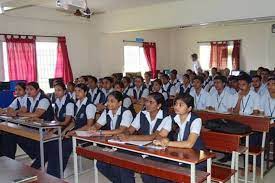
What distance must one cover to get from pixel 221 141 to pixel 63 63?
595 cm

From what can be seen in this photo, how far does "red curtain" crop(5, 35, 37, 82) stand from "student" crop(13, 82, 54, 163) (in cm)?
313

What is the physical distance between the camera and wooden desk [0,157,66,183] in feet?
5.74

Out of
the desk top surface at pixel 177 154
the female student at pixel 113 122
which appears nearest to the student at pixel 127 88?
the female student at pixel 113 122

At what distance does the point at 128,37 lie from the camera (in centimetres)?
984

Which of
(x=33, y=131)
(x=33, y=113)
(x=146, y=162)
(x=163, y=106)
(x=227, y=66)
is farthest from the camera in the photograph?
(x=227, y=66)

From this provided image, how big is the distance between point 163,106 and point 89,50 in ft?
19.8

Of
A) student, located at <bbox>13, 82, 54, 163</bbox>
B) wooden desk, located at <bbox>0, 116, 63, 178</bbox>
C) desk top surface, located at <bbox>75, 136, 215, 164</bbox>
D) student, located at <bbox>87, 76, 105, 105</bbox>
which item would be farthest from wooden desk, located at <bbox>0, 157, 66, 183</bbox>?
student, located at <bbox>87, 76, 105, 105</bbox>

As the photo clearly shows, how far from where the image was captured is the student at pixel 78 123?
365 cm

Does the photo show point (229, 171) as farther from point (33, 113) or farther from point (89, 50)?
point (89, 50)

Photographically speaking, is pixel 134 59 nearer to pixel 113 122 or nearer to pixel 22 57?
pixel 22 57

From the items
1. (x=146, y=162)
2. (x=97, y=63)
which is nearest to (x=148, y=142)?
(x=146, y=162)

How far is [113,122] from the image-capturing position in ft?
10.9

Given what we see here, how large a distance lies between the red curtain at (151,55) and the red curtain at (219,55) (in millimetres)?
2101

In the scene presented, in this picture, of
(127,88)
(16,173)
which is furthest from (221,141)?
(127,88)
